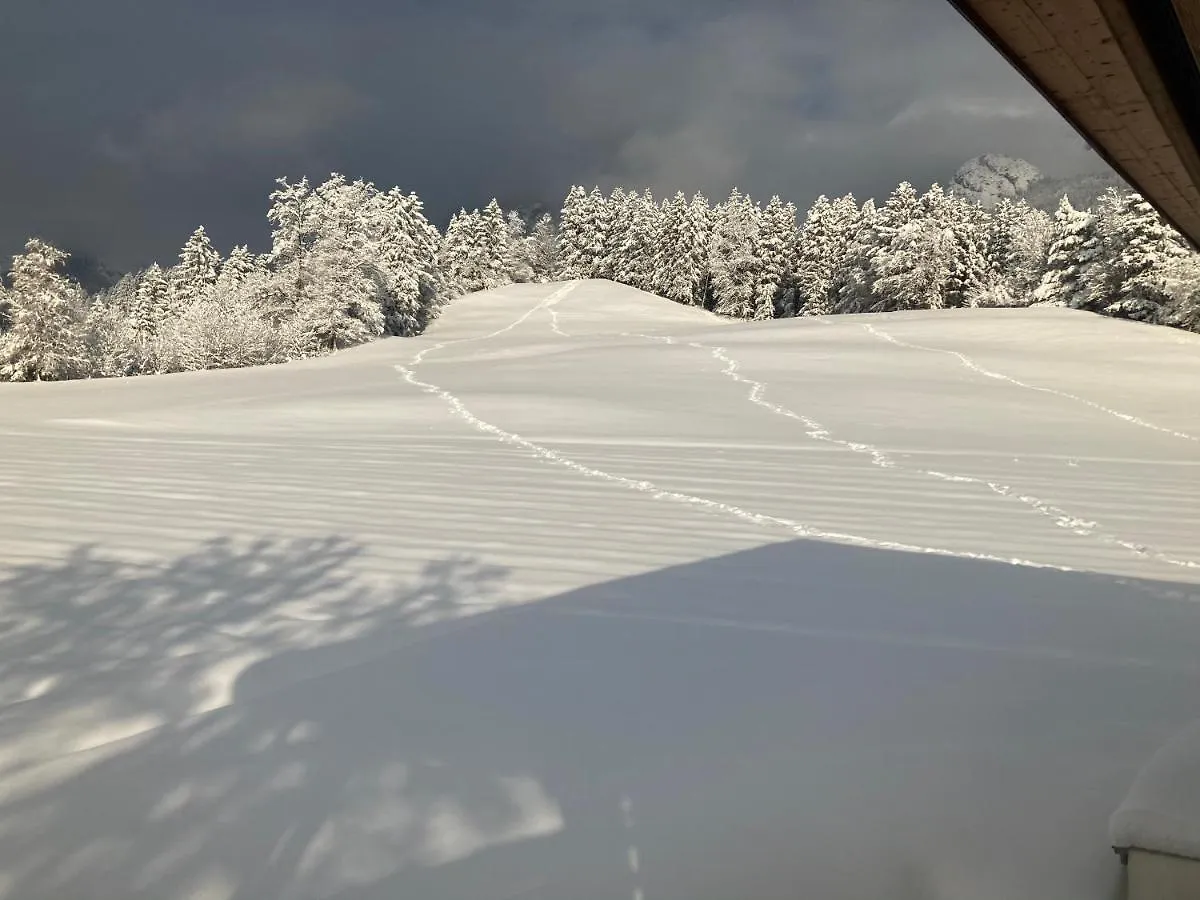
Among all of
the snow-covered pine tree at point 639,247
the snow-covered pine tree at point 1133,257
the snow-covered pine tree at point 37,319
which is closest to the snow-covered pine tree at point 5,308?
the snow-covered pine tree at point 37,319

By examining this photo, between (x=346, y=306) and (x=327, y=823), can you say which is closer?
(x=327, y=823)

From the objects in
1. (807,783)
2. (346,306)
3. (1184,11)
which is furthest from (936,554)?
(346,306)

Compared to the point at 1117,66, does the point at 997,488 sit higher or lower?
lower

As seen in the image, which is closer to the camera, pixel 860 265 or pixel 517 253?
pixel 860 265

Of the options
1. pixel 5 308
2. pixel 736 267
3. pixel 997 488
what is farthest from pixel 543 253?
pixel 997 488

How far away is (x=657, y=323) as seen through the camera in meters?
36.2

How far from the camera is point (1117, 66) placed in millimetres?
1795

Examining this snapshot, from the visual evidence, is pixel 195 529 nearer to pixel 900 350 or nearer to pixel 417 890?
pixel 417 890

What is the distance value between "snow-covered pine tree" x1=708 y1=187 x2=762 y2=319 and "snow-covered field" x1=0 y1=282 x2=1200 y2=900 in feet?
142

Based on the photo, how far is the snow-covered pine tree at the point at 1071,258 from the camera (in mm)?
34312

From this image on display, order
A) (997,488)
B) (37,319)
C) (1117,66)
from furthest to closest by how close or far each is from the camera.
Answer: (37,319)
(997,488)
(1117,66)

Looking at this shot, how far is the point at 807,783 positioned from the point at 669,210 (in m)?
53.8

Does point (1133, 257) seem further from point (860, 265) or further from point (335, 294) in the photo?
point (335, 294)

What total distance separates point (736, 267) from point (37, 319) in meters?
37.8
